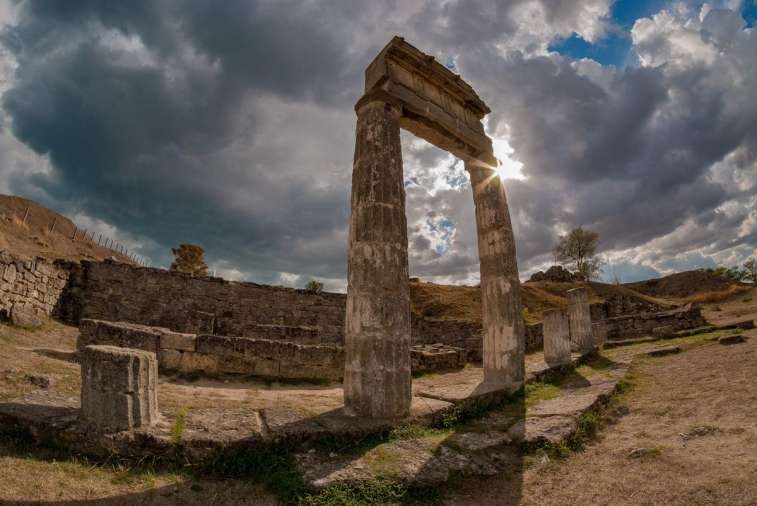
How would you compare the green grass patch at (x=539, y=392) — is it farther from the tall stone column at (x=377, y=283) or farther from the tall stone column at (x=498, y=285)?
the tall stone column at (x=377, y=283)

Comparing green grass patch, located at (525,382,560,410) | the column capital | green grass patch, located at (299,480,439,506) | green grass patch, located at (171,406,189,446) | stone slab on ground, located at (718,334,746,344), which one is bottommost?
green grass patch, located at (299,480,439,506)

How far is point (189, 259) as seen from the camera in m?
41.2

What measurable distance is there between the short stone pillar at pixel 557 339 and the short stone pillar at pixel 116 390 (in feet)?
29.5

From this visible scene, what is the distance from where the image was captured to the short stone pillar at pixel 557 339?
33.0 ft

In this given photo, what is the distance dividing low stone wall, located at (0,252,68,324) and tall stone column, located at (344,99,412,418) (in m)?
11.2

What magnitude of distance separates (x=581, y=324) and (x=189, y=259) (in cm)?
3924

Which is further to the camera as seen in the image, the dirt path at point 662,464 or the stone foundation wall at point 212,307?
the stone foundation wall at point 212,307

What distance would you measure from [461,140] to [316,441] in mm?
7279

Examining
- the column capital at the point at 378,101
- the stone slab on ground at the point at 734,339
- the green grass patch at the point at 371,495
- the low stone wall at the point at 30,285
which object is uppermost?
the column capital at the point at 378,101

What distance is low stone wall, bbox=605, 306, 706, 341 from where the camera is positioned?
17234 millimetres

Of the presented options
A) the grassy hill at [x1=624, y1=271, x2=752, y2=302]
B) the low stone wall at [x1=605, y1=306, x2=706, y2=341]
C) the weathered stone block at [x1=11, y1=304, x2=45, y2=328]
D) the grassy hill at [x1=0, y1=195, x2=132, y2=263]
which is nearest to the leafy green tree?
the grassy hill at [x1=0, y1=195, x2=132, y2=263]

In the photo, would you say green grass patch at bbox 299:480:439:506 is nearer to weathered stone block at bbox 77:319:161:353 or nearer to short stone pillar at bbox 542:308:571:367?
weathered stone block at bbox 77:319:161:353

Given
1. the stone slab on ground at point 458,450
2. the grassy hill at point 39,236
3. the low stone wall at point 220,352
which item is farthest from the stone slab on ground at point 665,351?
the grassy hill at point 39,236

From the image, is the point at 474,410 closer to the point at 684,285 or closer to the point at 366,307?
the point at 366,307
